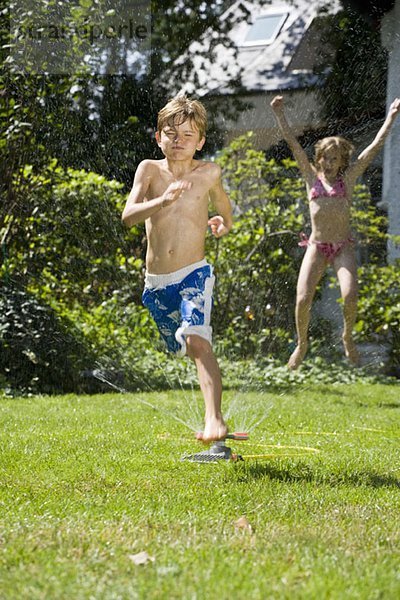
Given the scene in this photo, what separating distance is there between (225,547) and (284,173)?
580cm

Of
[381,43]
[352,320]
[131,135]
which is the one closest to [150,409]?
[352,320]

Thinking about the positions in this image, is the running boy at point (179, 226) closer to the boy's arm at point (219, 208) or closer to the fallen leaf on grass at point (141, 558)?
the boy's arm at point (219, 208)

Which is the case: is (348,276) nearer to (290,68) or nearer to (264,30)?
(290,68)

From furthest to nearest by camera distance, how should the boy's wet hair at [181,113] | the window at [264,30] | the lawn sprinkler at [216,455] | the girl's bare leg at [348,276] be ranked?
the window at [264,30]
the girl's bare leg at [348,276]
the boy's wet hair at [181,113]
the lawn sprinkler at [216,455]

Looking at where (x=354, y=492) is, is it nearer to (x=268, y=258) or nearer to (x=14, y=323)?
(x=14, y=323)

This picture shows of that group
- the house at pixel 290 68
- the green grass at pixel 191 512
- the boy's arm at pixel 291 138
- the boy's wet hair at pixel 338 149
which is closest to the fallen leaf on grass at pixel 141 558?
the green grass at pixel 191 512

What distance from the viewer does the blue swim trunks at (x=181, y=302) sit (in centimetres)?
356

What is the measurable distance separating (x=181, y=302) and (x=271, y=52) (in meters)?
5.07

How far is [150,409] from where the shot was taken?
5.64 meters

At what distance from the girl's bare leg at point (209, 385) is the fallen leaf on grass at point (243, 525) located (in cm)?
80

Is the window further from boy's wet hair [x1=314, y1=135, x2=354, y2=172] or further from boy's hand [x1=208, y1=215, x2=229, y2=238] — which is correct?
boy's hand [x1=208, y1=215, x2=229, y2=238]

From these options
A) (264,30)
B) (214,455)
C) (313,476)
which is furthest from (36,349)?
(313,476)

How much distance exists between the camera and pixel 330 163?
5613 mm

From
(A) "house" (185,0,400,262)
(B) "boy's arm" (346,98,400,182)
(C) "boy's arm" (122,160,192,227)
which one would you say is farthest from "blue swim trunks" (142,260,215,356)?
(A) "house" (185,0,400,262)
